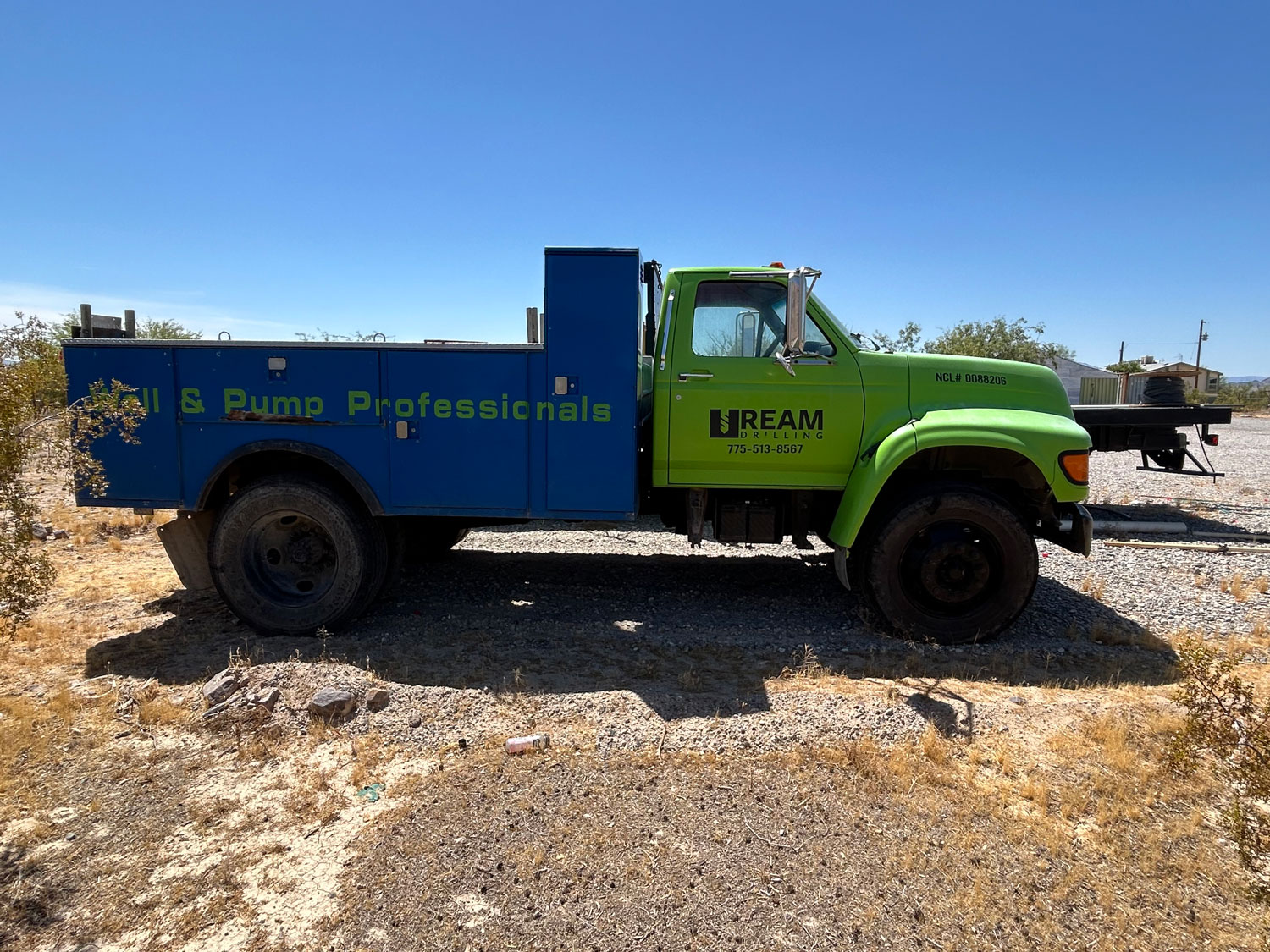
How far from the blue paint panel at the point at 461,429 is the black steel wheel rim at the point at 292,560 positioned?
765 millimetres

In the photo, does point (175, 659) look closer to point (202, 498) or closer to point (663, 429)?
point (202, 498)

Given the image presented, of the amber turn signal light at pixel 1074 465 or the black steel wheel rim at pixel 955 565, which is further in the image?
the black steel wheel rim at pixel 955 565

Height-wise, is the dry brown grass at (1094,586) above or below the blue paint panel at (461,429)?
below

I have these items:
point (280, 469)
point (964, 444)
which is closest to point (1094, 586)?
point (964, 444)

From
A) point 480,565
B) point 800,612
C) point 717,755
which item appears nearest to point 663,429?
point 800,612

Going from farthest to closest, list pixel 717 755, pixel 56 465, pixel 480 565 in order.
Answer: pixel 480 565
pixel 56 465
pixel 717 755

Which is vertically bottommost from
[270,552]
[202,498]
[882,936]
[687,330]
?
[882,936]

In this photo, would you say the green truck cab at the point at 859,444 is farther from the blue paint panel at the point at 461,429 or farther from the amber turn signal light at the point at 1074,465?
the blue paint panel at the point at 461,429

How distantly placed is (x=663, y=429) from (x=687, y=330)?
0.73 m

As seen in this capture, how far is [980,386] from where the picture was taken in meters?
5.40

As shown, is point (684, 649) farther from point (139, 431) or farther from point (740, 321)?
point (139, 431)

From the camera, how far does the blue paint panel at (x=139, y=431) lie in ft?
16.9

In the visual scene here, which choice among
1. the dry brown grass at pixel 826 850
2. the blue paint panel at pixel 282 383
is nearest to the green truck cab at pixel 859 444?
the dry brown grass at pixel 826 850

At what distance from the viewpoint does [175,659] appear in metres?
4.98
